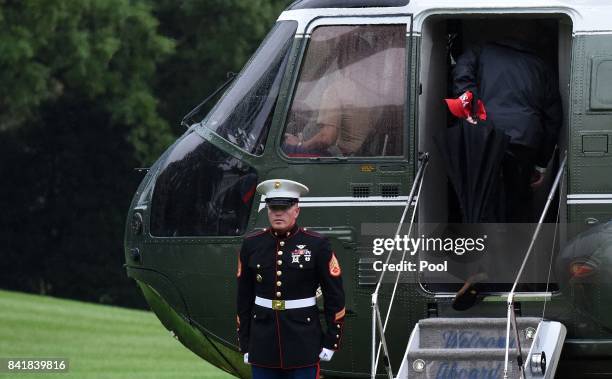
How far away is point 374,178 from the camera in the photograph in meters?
9.45

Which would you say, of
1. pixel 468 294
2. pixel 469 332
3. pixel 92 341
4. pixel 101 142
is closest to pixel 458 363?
pixel 469 332

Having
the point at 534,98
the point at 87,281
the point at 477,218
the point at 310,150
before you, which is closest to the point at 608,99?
the point at 534,98

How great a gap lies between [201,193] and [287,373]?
6.71ft

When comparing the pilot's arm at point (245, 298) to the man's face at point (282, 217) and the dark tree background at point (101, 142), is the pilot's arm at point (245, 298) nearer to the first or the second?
the man's face at point (282, 217)

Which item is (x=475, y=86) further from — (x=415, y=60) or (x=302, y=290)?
(x=302, y=290)

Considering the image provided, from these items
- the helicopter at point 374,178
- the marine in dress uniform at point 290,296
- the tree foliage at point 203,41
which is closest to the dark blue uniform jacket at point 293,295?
the marine in dress uniform at point 290,296

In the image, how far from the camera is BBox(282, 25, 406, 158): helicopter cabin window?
31.2 ft

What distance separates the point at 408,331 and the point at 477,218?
814 mm

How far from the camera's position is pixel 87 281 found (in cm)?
4159

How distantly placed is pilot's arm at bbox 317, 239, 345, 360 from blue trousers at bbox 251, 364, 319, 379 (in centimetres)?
9

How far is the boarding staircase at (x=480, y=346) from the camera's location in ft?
28.4

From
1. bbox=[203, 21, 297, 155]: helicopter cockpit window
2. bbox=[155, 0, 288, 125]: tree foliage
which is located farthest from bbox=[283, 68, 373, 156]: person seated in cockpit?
bbox=[155, 0, 288, 125]: tree foliage

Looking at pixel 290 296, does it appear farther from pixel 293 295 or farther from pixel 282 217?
pixel 282 217

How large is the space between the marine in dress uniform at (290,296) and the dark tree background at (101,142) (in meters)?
25.6
